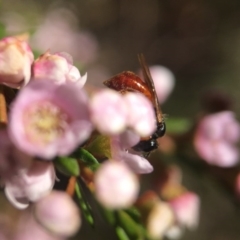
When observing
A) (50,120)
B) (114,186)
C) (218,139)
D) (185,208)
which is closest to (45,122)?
(50,120)

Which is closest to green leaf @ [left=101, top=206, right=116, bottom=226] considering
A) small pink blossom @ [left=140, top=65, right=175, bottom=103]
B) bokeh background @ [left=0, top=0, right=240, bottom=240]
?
small pink blossom @ [left=140, top=65, right=175, bottom=103]

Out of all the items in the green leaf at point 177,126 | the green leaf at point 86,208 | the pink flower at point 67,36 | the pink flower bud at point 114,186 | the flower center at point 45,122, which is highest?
the flower center at point 45,122

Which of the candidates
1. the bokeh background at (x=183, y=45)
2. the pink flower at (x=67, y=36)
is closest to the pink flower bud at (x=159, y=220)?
the pink flower at (x=67, y=36)

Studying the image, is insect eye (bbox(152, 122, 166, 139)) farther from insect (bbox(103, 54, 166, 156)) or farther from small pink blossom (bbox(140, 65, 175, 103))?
small pink blossom (bbox(140, 65, 175, 103))

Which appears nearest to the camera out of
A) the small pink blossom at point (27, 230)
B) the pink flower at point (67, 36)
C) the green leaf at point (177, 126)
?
the green leaf at point (177, 126)

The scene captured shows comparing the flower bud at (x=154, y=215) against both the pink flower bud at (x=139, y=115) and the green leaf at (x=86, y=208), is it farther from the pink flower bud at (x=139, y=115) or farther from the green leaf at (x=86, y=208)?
the pink flower bud at (x=139, y=115)

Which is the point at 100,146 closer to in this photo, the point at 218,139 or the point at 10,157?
the point at 10,157

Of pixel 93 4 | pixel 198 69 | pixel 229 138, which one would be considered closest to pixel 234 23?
pixel 198 69
